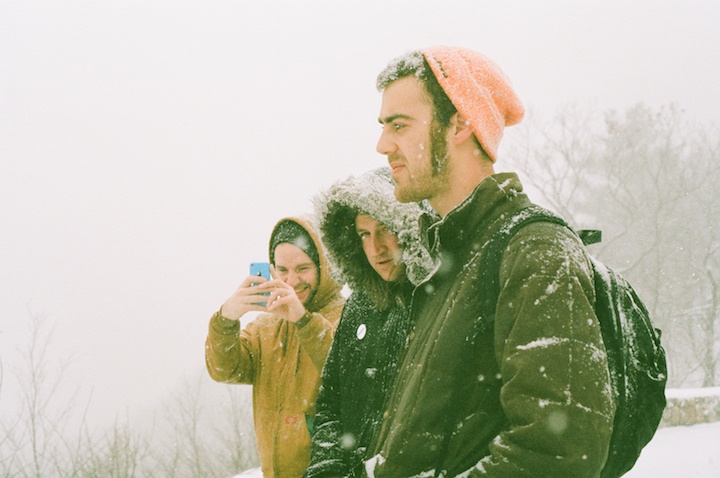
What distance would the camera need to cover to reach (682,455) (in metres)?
8.85

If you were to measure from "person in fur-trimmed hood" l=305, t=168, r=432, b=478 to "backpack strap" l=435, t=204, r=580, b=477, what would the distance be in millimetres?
644

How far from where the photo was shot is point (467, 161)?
1521mm

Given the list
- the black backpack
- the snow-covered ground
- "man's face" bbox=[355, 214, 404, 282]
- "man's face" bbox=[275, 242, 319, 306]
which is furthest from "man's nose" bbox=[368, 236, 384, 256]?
the snow-covered ground

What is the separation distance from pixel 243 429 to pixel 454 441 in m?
19.1

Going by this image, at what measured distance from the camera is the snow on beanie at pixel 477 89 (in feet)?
4.95

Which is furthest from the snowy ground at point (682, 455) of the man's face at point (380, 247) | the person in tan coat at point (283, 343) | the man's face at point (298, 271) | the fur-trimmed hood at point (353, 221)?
the man's face at point (380, 247)

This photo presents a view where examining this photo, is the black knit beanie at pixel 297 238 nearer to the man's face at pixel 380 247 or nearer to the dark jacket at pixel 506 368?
the man's face at pixel 380 247

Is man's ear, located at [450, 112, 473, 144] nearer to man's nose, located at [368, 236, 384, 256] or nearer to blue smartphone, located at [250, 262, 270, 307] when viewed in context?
man's nose, located at [368, 236, 384, 256]

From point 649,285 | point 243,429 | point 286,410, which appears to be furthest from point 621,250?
point 286,410

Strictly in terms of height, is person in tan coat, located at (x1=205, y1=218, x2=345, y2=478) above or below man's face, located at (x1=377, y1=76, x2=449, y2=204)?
below

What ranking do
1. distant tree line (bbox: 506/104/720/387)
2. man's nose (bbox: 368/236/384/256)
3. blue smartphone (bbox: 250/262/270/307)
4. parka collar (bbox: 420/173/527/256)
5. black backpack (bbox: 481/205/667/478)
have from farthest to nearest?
distant tree line (bbox: 506/104/720/387), blue smartphone (bbox: 250/262/270/307), man's nose (bbox: 368/236/384/256), parka collar (bbox: 420/173/527/256), black backpack (bbox: 481/205/667/478)

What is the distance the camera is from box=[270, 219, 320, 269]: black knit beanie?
3.19m

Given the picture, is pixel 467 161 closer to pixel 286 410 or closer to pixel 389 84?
pixel 389 84

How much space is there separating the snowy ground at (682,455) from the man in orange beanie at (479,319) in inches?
229
